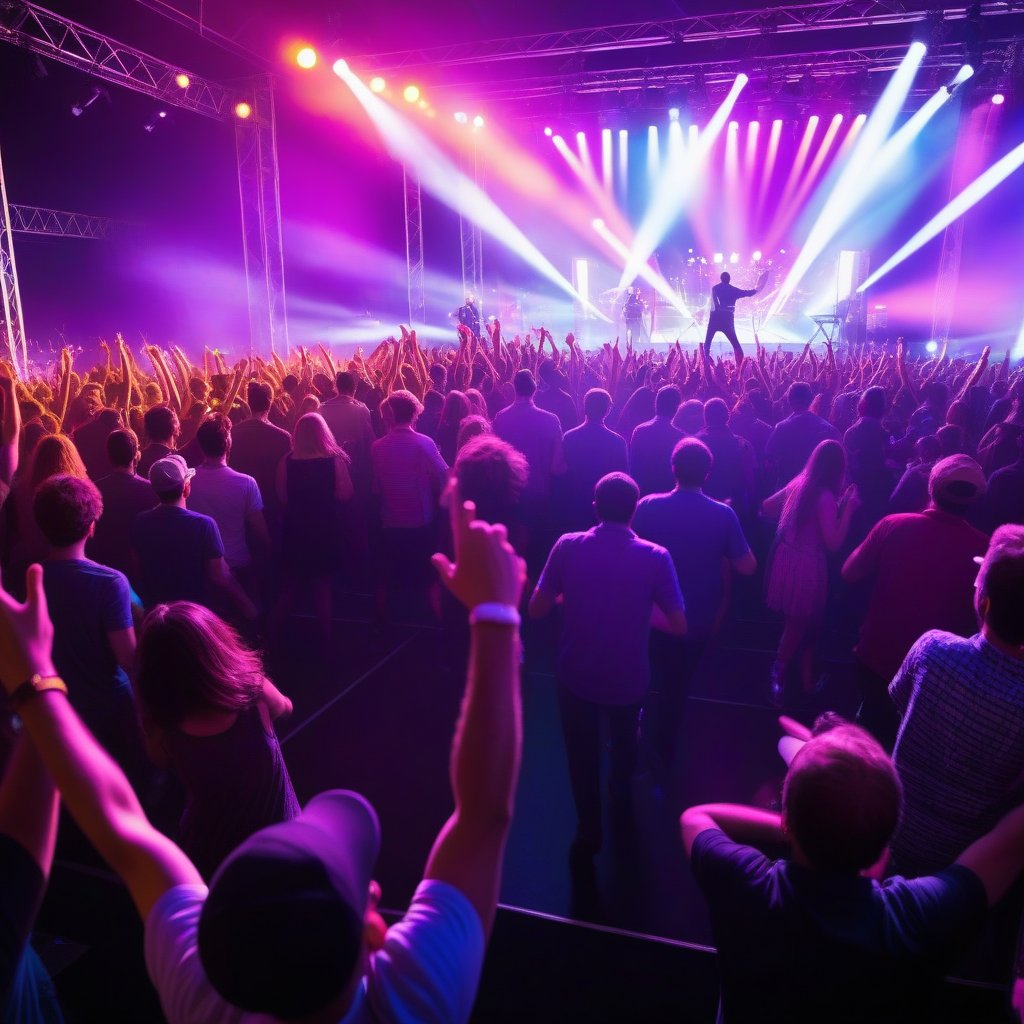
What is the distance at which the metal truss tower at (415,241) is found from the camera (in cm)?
1504

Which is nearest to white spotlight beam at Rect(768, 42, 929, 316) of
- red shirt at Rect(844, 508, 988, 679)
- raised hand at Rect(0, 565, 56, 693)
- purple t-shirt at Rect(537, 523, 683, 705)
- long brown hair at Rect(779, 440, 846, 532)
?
long brown hair at Rect(779, 440, 846, 532)

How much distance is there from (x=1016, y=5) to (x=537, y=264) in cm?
1295

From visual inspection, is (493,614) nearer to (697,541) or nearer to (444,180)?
(697,541)

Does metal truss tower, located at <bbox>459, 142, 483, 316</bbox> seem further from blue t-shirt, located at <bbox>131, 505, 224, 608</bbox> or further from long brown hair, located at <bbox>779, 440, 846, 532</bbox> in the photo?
blue t-shirt, located at <bbox>131, 505, 224, 608</bbox>

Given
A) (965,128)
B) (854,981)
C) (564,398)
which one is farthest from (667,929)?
(965,128)

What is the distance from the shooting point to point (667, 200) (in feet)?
61.2

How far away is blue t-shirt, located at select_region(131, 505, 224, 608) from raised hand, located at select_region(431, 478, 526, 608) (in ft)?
7.53

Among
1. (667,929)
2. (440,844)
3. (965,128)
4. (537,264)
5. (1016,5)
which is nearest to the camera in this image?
(440,844)

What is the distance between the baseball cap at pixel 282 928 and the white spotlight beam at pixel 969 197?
17058 millimetres

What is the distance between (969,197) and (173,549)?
1627cm

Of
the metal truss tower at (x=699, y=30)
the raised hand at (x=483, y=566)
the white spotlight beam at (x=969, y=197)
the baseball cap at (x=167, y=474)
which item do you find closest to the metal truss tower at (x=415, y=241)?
the metal truss tower at (x=699, y=30)

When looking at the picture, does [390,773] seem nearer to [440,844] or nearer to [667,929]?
[667,929]

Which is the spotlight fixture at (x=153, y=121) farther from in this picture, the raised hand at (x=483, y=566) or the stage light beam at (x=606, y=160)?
the raised hand at (x=483, y=566)

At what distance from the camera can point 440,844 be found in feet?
3.59
